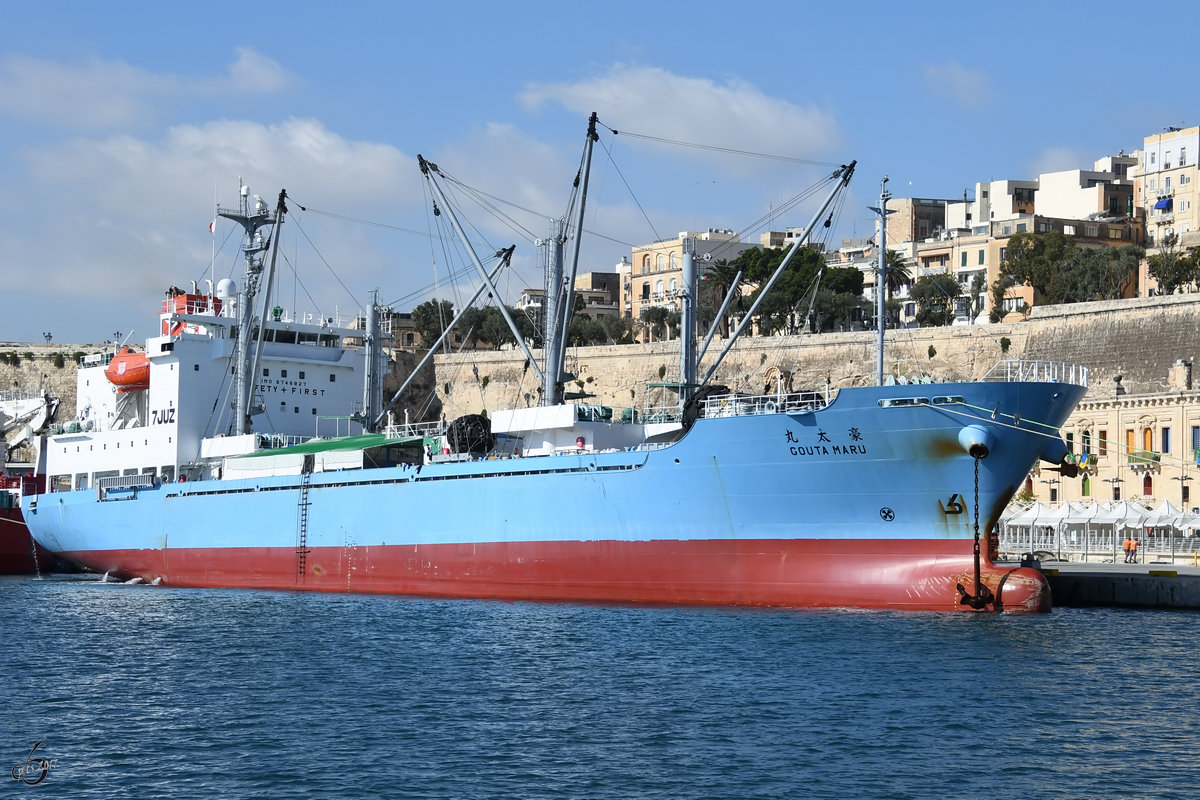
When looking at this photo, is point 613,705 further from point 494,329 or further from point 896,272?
point 494,329

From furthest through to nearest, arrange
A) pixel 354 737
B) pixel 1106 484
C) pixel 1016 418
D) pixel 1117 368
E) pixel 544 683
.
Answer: pixel 1117 368, pixel 1106 484, pixel 1016 418, pixel 544 683, pixel 354 737

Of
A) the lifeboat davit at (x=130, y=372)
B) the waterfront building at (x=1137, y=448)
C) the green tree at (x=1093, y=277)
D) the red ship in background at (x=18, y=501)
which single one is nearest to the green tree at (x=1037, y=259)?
the green tree at (x=1093, y=277)

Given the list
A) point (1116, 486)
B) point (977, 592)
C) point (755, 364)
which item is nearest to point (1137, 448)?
point (1116, 486)

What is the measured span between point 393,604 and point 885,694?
1483 centimetres

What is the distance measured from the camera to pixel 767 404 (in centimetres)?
2902

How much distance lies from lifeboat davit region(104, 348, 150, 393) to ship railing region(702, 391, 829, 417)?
22.1 metres

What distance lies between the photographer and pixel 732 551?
28.8 m

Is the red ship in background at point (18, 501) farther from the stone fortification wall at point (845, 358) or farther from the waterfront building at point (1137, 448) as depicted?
the waterfront building at point (1137, 448)

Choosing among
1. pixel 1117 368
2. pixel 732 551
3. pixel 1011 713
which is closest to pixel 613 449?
pixel 732 551

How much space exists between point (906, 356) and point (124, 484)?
123ft

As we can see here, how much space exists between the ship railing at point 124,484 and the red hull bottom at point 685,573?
309 inches

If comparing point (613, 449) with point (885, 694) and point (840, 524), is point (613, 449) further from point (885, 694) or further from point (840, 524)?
point (885, 694)

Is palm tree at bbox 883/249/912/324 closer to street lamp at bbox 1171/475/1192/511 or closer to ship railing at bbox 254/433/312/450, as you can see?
street lamp at bbox 1171/475/1192/511

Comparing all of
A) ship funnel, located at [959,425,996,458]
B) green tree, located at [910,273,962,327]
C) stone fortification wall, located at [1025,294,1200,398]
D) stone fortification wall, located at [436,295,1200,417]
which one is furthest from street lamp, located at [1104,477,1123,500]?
green tree, located at [910,273,962,327]
